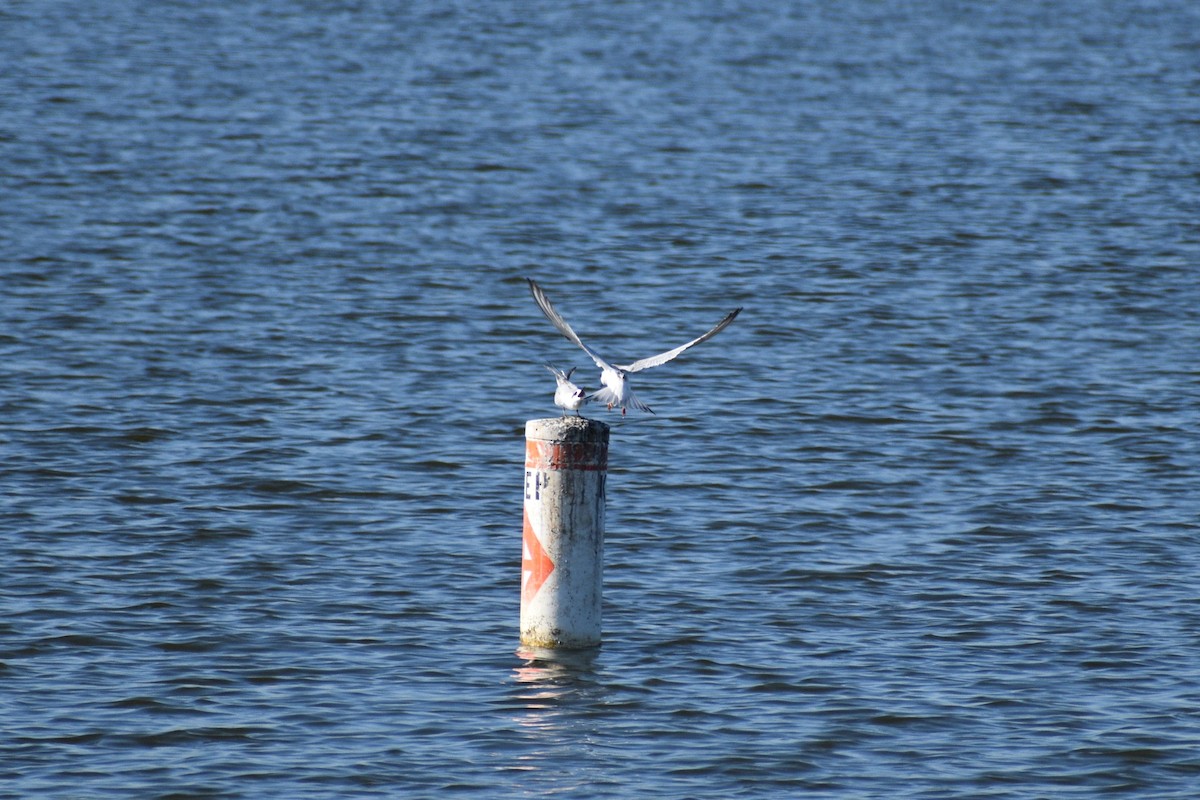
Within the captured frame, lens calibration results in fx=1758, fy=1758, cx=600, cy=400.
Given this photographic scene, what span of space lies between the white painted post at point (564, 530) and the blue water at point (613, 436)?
30 centimetres

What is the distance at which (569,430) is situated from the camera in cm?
1137

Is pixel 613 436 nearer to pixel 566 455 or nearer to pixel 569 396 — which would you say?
pixel 566 455

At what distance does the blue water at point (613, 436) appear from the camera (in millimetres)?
10547

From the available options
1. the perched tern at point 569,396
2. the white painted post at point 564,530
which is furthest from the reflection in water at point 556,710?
the perched tern at point 569,396

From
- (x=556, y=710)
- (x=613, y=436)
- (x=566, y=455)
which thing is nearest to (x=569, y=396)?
(x=566, y=455)

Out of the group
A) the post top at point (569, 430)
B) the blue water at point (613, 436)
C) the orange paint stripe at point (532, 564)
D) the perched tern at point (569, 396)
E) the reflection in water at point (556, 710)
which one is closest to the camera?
the reflection in water at point (556, 710)

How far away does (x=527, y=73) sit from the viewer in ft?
155

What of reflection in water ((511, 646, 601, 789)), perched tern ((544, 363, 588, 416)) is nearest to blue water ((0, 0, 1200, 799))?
reflection in water ((511, 646, 601, 789))

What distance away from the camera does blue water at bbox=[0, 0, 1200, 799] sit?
34.6ft

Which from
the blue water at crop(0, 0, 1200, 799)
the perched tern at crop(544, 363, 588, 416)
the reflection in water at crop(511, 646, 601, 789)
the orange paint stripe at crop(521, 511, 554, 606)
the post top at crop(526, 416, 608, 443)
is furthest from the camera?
the orange paint stripe at crop(521, 511, 554, 606)

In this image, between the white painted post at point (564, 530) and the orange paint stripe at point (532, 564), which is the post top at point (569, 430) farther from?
the orange paint stripe at point (532, 564)

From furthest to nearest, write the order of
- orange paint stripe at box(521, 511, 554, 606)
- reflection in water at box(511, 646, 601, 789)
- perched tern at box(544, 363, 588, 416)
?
orange paint stripe at box(521, 511, 554, 606), perched tern at box(544, 363, 588, 416), reflection in water at box(511, 646, 601, 789)

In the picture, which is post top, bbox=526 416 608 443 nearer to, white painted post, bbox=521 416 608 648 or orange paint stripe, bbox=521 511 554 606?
white painted post, bbox=521 416 608 648

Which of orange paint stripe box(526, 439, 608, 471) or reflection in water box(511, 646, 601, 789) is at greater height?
orange paint stripe box(526, 439, 608, 471)
